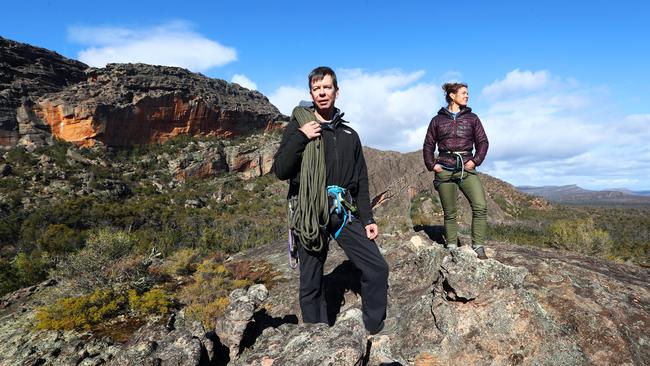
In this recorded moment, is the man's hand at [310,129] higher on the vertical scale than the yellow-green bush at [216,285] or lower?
higher

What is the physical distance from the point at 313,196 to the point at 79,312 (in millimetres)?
4191

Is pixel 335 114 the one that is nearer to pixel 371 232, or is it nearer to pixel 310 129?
pixel 310 129

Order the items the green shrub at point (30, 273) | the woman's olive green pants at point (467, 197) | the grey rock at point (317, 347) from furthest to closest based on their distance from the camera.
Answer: the green shrub at point (30, 273)
the woman's olive green pants at point (467, 197)
the grey rock at point (317, 347)

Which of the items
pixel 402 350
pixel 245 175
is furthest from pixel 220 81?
pixel 402 350

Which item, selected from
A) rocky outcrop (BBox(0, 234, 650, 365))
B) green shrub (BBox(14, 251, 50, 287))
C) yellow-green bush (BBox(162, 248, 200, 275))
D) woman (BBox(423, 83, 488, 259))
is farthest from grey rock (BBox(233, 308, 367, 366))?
green shrub (BBox(14, 251, 50, 287))

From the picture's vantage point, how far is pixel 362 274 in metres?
2.87

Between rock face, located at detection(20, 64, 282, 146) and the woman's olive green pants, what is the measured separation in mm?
51846

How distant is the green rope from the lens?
269 cm

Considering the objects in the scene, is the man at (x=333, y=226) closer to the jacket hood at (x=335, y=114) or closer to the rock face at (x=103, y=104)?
the jacket hood at (x=335, y=114)

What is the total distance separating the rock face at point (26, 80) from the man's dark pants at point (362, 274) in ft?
176

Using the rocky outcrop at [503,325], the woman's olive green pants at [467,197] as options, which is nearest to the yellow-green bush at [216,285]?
the rocky outcrop at [503,325]

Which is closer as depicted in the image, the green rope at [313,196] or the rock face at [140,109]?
the green rope at [313,196]

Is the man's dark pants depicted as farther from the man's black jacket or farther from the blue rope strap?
the man's black jacket

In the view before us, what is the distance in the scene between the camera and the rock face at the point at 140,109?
144 feet
